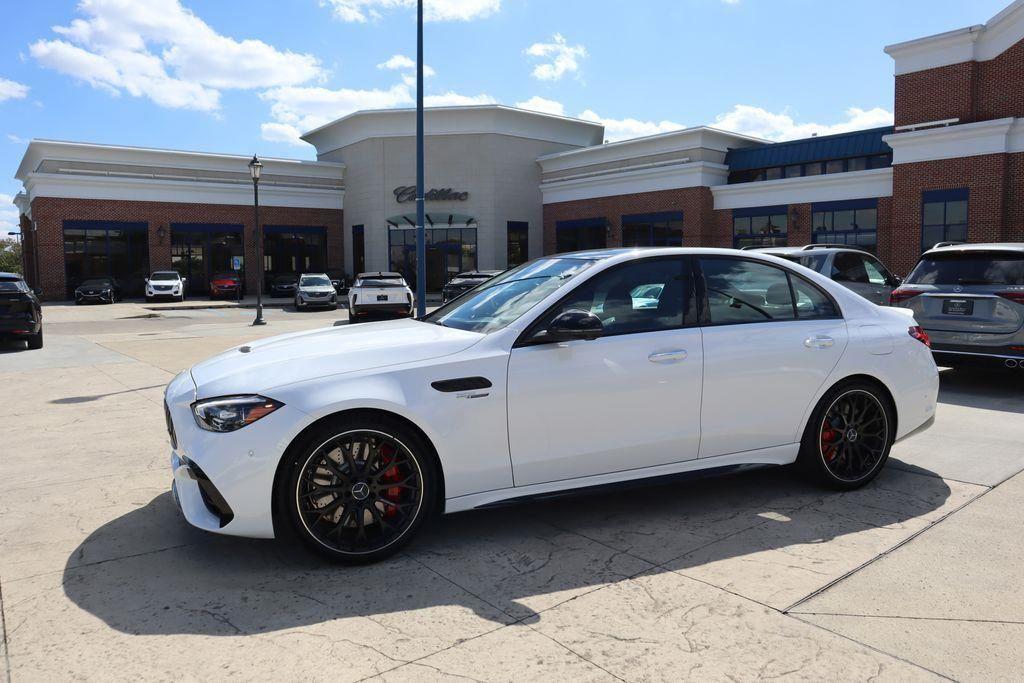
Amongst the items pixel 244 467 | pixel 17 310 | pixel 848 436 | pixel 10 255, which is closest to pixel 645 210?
pixel 17 310

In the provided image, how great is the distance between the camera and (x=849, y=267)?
11.6 m

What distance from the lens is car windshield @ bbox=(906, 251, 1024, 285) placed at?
8.34 meters

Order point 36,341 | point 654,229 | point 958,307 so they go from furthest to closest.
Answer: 1. point 654,229
2. point 36,341
3. point 958,307

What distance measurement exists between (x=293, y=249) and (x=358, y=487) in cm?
4094

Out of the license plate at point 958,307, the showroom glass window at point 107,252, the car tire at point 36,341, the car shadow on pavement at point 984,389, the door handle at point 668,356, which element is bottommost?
the car shadow on pavement at point 984,389

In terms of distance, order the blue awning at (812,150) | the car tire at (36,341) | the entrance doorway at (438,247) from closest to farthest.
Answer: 1. the car tire at (36,341)
2. the blue awning at (812,150)
3. the entrance doorway at (438,247)

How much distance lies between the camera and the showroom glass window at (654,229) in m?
33.6

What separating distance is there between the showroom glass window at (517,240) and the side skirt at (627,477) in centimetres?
3698

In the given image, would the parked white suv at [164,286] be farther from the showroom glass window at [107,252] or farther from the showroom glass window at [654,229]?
the showroom glass window at [654,229]

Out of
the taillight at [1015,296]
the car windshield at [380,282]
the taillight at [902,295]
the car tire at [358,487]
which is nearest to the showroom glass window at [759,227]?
the car windshield at [380,282]

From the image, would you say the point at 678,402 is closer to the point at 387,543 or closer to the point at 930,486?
the point at 387,543

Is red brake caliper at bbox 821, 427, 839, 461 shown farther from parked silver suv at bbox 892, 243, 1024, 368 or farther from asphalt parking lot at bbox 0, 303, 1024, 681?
parked silver suv at bbox 892, 243, 1024, 368

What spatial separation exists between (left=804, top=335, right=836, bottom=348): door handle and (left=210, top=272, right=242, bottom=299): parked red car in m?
34.7

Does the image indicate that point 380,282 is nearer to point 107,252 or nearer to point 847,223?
point 847,223
